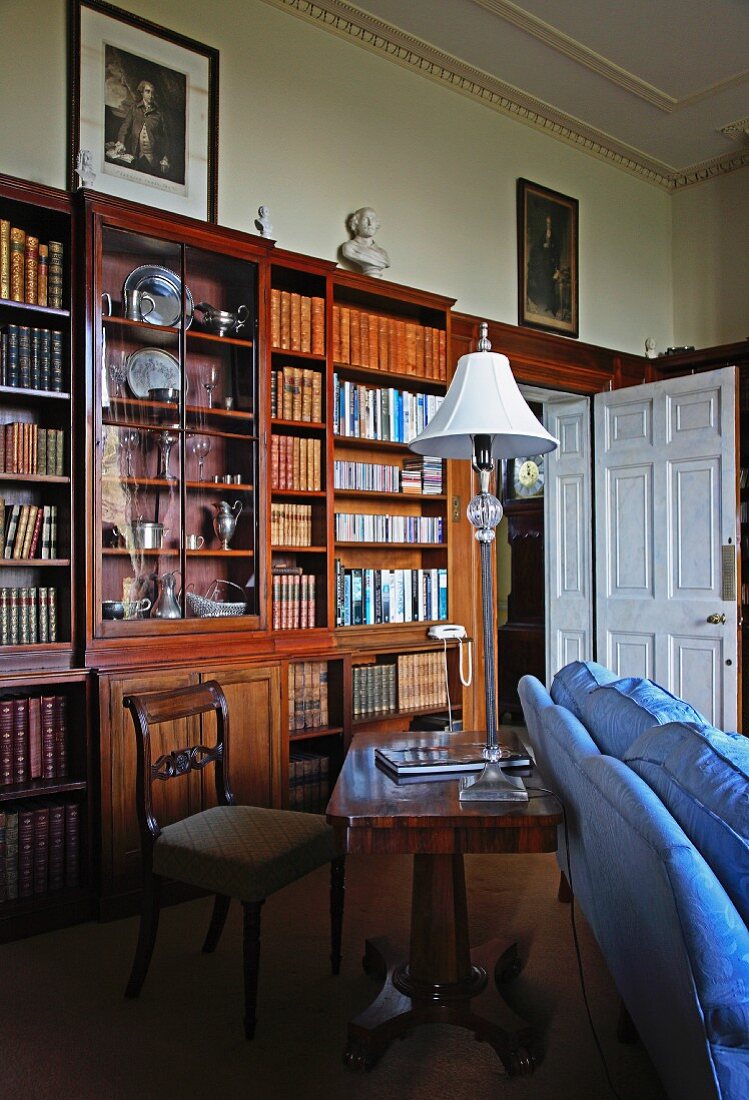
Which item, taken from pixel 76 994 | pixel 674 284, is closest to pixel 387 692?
pixel 76 994

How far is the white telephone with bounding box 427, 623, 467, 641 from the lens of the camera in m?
4.18

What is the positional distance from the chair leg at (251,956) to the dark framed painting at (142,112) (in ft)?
8.40

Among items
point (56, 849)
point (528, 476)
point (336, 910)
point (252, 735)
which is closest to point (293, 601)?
point (252, 735)

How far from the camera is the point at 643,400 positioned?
5.04m

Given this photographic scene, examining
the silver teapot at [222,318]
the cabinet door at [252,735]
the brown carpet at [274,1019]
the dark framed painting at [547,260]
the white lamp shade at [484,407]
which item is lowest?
the brown carpet at [274,1019]

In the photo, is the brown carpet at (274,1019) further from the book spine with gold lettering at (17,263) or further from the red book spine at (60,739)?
the book spine with gold lettering at (17,263)

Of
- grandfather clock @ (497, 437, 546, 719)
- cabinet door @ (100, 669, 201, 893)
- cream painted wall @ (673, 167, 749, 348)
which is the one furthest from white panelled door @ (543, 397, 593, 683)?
cabinet door @ (100, 669, 201, 893)

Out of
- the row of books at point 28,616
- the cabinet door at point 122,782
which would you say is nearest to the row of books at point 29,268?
the row of books at point 28,616

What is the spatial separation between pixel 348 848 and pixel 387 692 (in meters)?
2.22

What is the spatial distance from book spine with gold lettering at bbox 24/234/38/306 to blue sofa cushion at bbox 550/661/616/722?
228 cm

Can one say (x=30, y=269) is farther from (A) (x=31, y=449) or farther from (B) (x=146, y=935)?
(B) (x=146, y=935)

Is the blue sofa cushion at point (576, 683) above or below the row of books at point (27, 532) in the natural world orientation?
below

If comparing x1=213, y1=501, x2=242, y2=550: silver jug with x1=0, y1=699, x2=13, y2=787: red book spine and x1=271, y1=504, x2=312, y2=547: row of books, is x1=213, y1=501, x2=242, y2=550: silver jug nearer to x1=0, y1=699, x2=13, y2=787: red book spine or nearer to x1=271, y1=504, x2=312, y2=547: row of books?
x1=271, y1=504, x2=312, y2=547: row of books

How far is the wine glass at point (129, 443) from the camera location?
3.13 m
